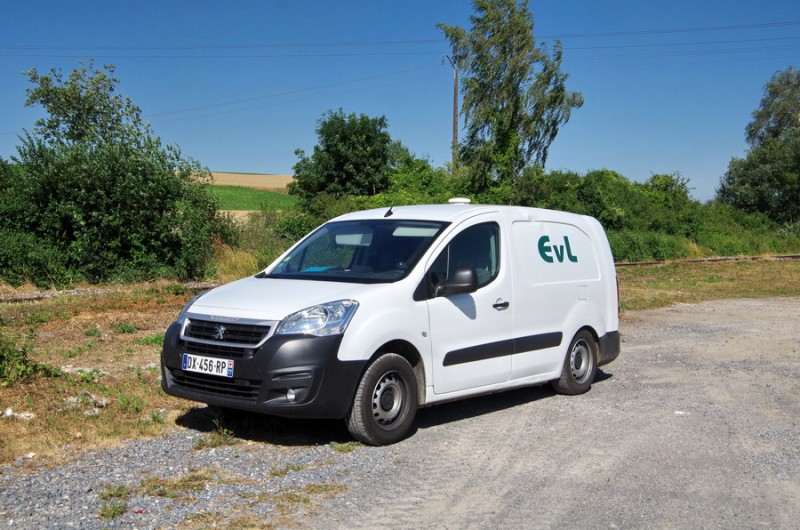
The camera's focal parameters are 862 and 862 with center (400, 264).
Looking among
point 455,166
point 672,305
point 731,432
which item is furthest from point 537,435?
point 455,166

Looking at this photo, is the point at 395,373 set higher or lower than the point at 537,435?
higher

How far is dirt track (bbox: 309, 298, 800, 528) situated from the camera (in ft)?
17.2

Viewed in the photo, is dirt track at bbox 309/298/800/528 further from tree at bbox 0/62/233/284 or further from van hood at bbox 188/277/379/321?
tree at bbox 0/62/233/284

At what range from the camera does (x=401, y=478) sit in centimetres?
593

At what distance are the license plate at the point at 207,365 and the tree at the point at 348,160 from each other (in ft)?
133

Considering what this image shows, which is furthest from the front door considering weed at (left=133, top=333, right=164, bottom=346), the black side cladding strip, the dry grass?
the dry grass

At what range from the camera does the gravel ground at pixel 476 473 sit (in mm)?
5125

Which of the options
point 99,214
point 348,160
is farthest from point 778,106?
point 99,214

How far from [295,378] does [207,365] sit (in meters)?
0.79

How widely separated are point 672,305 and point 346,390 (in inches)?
556

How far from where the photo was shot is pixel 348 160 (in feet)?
156

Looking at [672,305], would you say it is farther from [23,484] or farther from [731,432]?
[23,484]

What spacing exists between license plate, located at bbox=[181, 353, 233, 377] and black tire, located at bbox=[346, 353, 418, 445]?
991 mm

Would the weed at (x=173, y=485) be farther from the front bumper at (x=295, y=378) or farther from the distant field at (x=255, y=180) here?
the distant field at (x=255, y=180)
